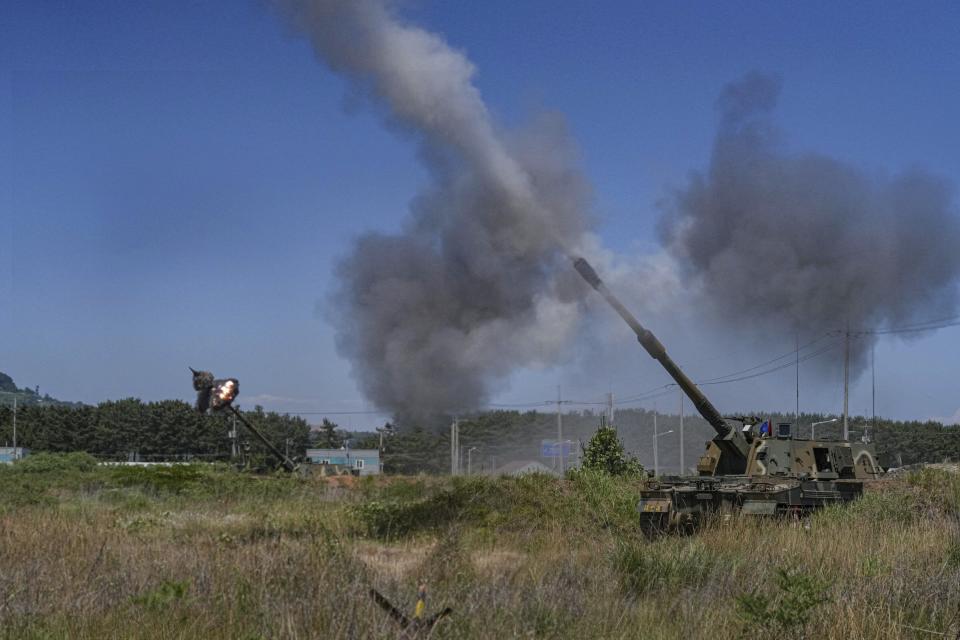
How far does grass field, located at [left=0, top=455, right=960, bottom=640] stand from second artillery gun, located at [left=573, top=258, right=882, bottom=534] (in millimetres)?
1090

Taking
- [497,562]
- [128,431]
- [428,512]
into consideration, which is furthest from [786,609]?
[128,431]

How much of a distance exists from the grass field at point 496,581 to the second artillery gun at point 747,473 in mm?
1090

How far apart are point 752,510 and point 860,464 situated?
5550 mm

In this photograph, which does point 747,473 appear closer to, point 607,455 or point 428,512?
point 428,512

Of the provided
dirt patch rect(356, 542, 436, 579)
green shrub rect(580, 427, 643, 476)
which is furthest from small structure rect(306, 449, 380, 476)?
dirt patch rect(356, 542, 436, 579)

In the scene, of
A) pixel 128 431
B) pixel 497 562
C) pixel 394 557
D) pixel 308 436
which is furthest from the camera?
pixel 308 436

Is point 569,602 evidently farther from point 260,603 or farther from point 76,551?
point 76,551

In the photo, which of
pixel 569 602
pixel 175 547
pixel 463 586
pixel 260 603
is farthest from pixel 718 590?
pixel 175 547

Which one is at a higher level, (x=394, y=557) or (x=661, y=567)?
(x=661, y=567)

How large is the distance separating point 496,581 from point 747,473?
38.2 feet

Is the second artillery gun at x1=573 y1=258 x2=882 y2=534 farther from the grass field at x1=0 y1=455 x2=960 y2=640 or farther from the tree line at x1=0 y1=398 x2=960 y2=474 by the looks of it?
the tree line at x1=0 y1=398 x2=960 y2=474

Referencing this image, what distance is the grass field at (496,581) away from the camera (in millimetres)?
6746

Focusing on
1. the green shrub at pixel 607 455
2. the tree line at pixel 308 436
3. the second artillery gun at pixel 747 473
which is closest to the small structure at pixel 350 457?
the tree line at pixel 308 436

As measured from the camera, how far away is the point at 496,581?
7906 millimetres
